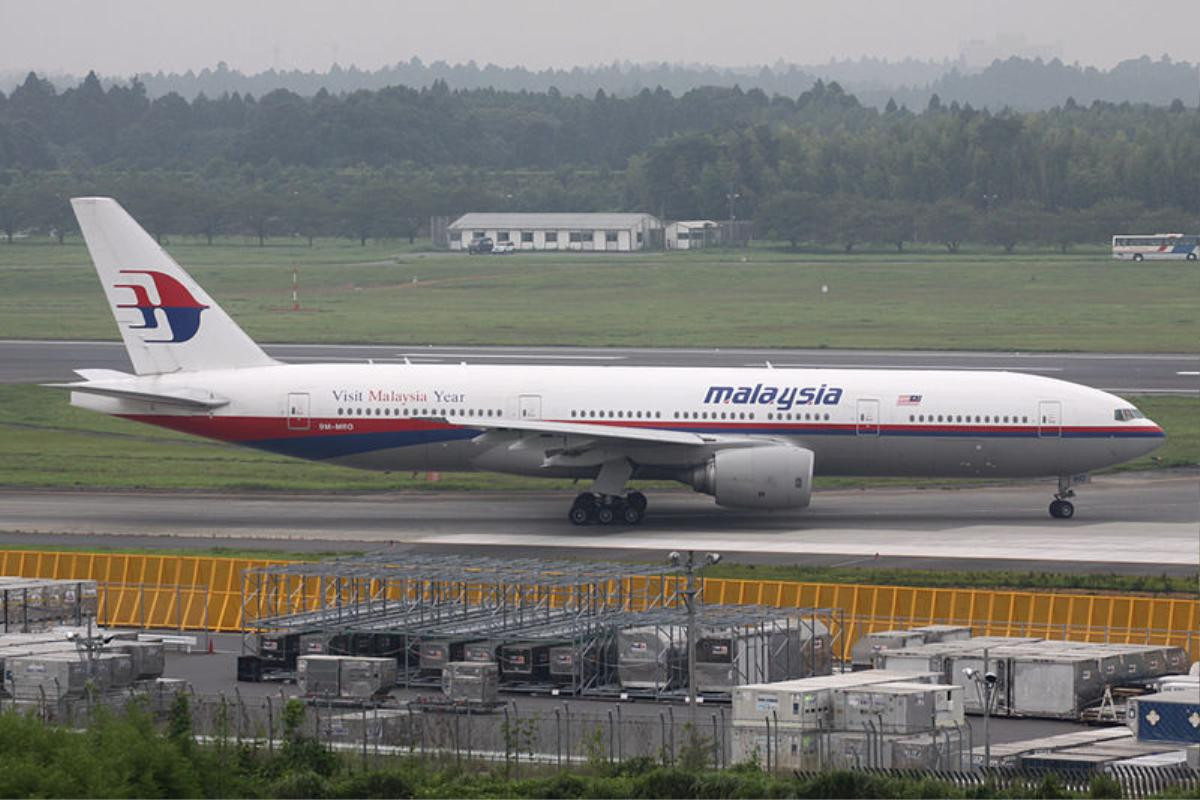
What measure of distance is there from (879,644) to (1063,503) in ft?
74.1

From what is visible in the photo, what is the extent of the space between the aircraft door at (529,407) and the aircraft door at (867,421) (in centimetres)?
1011

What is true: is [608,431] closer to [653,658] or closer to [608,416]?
[608,416]

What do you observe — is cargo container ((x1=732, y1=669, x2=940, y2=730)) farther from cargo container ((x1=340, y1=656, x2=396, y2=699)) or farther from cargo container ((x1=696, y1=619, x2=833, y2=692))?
cargo container ((x1=340, y1=656, x2=396, y2=699))

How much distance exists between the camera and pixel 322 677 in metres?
43.1

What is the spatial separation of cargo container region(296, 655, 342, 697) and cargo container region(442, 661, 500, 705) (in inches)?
99.7

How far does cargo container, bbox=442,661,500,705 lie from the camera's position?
41844 millimetres

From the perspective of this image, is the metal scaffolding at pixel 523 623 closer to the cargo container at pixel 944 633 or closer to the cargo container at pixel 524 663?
the cargo container at pixel 524 663

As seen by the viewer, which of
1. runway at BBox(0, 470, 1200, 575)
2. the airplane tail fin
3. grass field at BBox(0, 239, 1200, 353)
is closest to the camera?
runway at BBox(0, 470, 1200, 575)

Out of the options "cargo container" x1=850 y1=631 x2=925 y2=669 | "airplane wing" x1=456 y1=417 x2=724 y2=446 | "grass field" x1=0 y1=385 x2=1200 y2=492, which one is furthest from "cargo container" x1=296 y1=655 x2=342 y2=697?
"grass field" x1=0 y1=385 x2=1200 y2=492

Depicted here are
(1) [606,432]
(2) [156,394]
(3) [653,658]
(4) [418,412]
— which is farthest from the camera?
(4) [418,412]

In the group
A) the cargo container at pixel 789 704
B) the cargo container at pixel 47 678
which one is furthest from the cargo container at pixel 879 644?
the cargo container at pixel 47 678

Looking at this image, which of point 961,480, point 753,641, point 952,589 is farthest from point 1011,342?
point 753,641

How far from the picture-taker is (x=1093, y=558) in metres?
56.5

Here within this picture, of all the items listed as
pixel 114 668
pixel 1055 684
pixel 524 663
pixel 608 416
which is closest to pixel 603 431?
pixel 608 416
